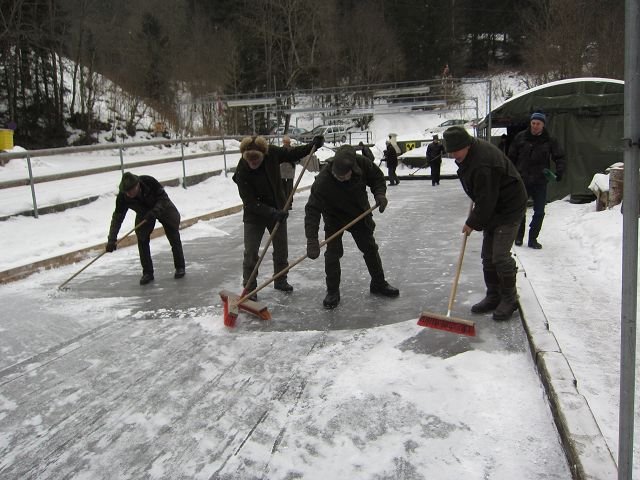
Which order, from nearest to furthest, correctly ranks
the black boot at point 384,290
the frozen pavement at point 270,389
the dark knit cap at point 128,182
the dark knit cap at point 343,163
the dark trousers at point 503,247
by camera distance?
the frozen pavement at point 270,389 → the dark trousers at point 503,247 → the dark knit cap at point 343,163 → the black boot at point 384,290 → the dark knit cap at point 128,182

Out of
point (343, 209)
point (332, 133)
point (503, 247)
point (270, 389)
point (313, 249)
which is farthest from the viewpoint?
point (332, 133)

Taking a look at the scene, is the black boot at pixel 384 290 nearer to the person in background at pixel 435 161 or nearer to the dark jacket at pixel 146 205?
the dark jacket at pixel 146 205

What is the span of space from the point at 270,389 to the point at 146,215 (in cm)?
344

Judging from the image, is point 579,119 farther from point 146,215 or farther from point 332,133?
point 332,133

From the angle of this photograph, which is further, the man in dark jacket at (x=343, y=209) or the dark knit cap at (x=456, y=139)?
the man in dark jacket at (x=343, y=209)

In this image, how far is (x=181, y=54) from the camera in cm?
3831

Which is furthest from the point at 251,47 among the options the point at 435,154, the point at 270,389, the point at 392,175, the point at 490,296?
the point at 270,389

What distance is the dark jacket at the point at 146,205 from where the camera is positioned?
6203 mm

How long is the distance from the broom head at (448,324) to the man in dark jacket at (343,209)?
988 millimetres

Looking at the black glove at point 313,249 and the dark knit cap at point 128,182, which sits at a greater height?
the dark knit cap at point 128,182

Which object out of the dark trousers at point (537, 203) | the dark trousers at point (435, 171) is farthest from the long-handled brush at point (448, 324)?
the dark trousers at point (435, 171)

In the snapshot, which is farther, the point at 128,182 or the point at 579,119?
Answer: the point at 579,119

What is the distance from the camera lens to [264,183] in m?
5.41

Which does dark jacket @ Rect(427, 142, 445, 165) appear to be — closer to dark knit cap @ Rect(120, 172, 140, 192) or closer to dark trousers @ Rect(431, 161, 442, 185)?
dark trousers @ Rect(431, 161, 442, 185)
